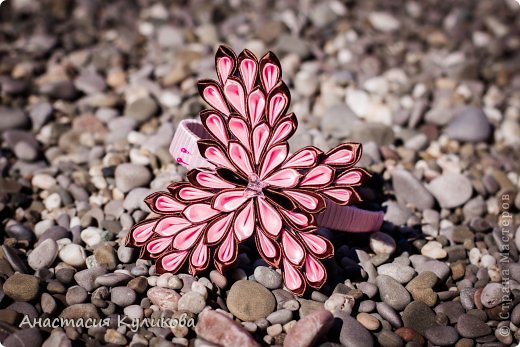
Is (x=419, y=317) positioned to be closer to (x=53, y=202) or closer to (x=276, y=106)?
(x=276, y=106)

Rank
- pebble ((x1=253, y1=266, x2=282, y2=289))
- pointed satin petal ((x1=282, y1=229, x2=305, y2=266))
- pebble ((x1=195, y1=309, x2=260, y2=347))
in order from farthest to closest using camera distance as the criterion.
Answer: pebble ((x1=253, y1=266, x2=282, y2=289)) → pointed satin petal ((x1=282, y1=229, x2=305, y2=266)) → pebble ((x1=195, y1=309, x2=260, y2=347))

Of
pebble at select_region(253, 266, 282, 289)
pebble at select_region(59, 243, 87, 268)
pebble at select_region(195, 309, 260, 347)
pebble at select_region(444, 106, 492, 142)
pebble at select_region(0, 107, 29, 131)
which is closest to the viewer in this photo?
pebble at select_region(195, 309, 260, 347)

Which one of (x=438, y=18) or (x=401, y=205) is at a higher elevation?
(x=438, y=18)

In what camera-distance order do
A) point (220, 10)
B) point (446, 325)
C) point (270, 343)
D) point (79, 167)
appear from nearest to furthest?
point (270, 343) → point (446, 325) → point (79, 167) → point (220, 10)

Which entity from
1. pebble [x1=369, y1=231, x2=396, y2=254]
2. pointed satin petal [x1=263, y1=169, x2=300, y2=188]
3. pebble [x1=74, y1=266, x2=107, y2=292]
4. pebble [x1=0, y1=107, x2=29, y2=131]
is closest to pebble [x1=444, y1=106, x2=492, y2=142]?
pebble [x1=369, y1=231, x2=396, y2=254]

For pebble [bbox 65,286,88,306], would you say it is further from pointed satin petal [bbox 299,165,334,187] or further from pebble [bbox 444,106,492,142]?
pebble [bbox 444,106,492,142]

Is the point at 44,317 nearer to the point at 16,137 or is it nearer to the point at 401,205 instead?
the point at 16,137

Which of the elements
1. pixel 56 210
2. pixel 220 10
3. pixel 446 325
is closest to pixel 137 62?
pixel 220 10
